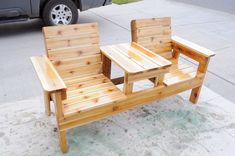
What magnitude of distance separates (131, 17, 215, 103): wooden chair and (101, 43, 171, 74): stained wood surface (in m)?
0.23

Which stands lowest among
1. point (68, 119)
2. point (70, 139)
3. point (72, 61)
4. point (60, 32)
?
point (70, 139)

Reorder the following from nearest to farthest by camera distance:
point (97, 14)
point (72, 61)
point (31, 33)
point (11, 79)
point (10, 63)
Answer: point (72, 61) < point (11, 79) < point (10, 63) < point (31, 33) < point (97, 14)

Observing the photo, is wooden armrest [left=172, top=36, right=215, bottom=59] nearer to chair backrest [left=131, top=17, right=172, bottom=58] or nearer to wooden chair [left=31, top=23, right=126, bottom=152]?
chair backrest [left=131, top=17, right=172, bottom=58]

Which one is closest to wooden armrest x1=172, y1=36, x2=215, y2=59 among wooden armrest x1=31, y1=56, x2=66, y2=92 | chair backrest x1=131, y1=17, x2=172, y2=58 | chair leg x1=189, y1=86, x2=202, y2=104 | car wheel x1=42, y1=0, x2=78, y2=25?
chair backrest x1=131, y1=17, x2=172, y2=58

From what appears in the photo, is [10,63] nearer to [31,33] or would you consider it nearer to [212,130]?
[31,33]

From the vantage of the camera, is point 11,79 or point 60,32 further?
point 11,79

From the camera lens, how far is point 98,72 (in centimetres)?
251

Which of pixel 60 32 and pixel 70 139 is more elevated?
pixel 60 32

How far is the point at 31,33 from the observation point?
485 cm

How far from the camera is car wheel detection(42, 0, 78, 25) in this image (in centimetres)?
474

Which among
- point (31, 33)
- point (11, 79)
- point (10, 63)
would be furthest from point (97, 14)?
point (11, 79)

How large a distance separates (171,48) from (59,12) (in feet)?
9.23

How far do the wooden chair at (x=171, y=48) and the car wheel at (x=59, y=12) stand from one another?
2.66 metres

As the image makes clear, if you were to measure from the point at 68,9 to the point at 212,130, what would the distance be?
3.68m
